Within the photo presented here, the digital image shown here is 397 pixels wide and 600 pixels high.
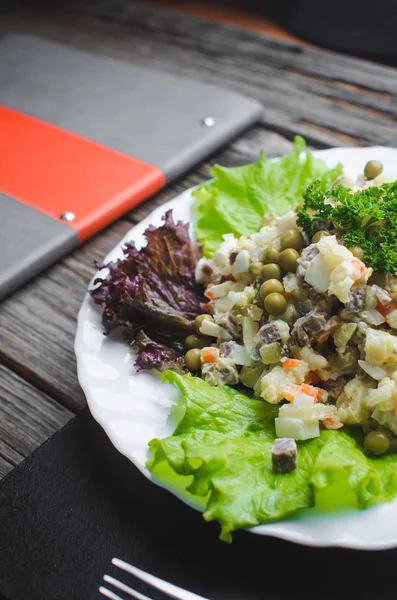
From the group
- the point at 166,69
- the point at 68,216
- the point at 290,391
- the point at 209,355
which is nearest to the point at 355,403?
the point at 290,391

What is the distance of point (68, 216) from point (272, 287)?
1.39 m

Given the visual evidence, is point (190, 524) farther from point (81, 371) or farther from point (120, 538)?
point (81, 371)

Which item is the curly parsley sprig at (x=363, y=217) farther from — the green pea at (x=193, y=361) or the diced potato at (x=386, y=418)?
the green pea at (x=193, y=361)

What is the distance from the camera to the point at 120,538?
80.1 inches

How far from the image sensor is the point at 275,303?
233cm

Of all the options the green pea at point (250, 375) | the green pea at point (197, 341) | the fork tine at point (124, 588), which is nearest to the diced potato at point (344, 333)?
the green pea at point (250, 375)

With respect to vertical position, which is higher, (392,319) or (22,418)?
(392,319)

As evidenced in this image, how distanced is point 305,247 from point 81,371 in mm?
900

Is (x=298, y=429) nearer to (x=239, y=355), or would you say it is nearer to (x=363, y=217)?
(x=239, y=355)

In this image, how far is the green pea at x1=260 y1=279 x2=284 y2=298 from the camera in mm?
2375

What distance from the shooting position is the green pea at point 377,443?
206 centimetres

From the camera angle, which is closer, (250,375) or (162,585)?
(162,585)

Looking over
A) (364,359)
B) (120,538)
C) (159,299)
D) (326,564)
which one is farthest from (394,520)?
(159,299)

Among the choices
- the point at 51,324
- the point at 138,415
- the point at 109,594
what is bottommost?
the point at 51,324
